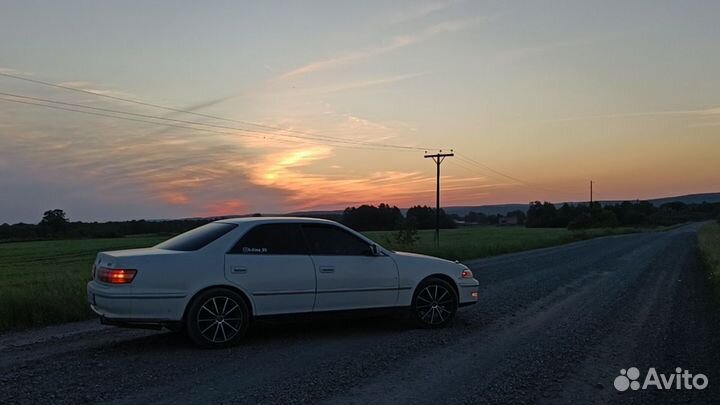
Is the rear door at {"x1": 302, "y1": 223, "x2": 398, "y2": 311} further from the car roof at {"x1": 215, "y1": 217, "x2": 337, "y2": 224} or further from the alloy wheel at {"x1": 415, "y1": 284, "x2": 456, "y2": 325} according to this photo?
the alloy wheel at {"x1": 415, "y1": 284, "x2": 456, "y2": 325}

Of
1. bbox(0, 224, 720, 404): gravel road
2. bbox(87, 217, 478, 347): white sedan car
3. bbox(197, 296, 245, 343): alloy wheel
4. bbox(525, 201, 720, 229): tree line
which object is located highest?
bbox(525, 201, 720, 229): tree line

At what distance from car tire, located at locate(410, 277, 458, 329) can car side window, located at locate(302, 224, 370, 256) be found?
1.00 meters

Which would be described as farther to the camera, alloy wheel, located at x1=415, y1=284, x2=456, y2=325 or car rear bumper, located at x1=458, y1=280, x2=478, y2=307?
car rear bumper, located at x1=458, y1=280, x2=478, y2=307

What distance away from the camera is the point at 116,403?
506 centimetres

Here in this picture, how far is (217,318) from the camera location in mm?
7145

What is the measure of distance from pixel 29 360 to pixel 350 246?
3860mm

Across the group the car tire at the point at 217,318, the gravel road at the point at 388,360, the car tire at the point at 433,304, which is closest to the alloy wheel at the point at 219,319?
the car tire at the point at 217,318

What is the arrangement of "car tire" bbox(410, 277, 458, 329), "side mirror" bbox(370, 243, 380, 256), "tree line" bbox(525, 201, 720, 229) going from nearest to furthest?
"side mirror" bbox(370, 243, 380, 256) < "car tire" bbox(410, 277, 458, 329) < "tree line" bbox(525, 201, 720, 229)

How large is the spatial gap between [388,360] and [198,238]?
9.02ft

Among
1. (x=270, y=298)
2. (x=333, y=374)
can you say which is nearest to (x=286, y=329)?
(x=270, y=298)

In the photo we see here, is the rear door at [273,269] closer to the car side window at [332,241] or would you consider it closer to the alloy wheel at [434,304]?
the car side window at [332,241]

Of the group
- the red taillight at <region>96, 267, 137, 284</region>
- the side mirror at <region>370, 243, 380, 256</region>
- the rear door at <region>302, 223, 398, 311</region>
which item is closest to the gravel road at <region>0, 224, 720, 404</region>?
the rear door at <region>302, 223, 398, 311</region>

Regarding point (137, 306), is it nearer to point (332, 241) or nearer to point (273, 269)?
point (273, 269)

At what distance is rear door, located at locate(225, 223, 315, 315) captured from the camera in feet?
24.0
